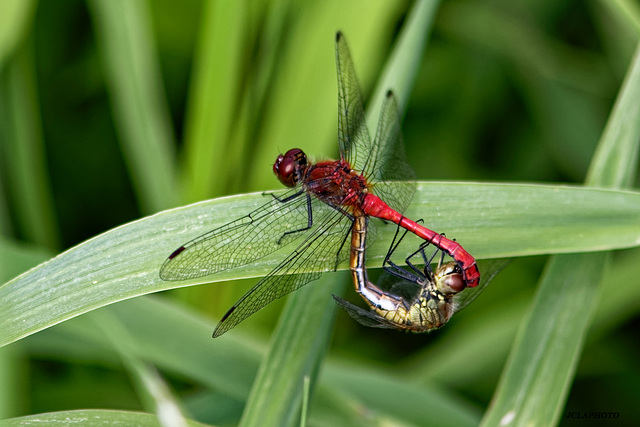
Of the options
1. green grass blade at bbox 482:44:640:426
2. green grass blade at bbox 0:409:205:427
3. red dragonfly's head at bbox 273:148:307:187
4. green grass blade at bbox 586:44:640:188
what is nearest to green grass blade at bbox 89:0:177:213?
red dragonfly's head at bbox 273:148:307:187

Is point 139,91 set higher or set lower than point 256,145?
lower

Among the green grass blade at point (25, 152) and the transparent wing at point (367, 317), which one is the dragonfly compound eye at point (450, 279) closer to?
the transparent wing at point (367, 317)

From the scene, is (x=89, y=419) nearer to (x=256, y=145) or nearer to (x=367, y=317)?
(x=367, y=317)

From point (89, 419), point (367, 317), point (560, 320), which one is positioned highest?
point (560, 320)

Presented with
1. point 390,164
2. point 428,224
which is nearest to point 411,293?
point 428,224

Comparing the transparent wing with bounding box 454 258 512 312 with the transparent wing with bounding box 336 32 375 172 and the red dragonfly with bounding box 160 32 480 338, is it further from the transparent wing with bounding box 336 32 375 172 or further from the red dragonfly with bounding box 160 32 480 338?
the transparent wing with bounding box 336 32 375 172

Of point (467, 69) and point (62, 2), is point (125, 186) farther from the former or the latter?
point (467, 69)

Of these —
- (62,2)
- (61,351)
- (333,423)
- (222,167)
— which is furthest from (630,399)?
(62,2)
